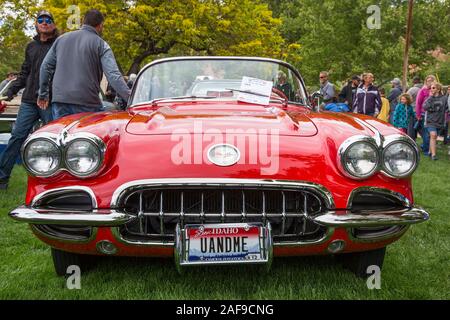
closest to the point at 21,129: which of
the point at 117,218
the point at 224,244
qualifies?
the point at 117,218

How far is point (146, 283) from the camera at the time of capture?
2.49m

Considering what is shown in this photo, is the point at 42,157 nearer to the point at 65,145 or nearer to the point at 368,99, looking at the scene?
the point at 65,145

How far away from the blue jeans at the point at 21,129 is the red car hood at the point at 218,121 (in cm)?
202

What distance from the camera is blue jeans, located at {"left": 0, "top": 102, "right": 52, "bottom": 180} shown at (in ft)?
15.1

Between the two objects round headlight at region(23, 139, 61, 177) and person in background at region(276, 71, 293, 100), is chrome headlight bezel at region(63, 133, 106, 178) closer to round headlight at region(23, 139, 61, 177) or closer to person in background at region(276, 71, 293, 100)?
round headlight at region(23, 139, 61, 177)

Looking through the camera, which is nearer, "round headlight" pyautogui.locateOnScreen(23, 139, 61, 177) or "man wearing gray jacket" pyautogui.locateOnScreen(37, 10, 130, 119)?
"round headlight" pyautogui.locateOnScreen(23, 139, 61, 177)

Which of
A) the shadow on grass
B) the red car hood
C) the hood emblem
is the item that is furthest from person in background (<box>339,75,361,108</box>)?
the hood emblem

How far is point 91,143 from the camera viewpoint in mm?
2348

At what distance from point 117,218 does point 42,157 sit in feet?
1.74

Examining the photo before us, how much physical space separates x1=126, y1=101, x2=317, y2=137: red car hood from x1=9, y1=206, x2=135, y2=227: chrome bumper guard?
50 centimetres

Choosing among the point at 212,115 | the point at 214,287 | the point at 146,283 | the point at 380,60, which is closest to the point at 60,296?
the point at 146,283

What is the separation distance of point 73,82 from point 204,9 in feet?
47.2
